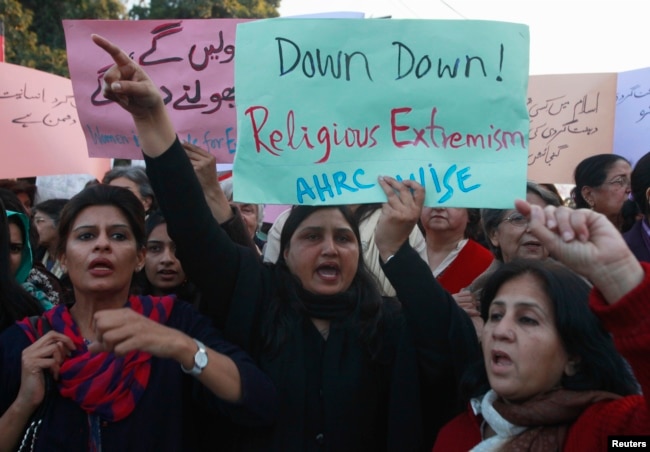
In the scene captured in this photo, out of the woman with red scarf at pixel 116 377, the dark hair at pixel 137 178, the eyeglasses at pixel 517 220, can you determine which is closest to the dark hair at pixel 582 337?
the woman with red scarf at pixel 116 377

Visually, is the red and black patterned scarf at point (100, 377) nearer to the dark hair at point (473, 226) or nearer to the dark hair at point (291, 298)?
the dark hair at point (291, 298)

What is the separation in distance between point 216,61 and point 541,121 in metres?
2.11

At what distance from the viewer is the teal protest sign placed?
2.57m

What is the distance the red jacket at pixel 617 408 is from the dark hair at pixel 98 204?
1267 mm

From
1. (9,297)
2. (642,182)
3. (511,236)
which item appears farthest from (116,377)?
(642,182)

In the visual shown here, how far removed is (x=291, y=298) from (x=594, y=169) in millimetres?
2627

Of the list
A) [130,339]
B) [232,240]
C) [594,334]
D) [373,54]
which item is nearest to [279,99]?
[373,54]

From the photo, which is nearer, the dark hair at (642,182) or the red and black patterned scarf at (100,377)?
the red and black patterned scarf at (100,377)

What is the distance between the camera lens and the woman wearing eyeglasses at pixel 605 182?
455 centimetres

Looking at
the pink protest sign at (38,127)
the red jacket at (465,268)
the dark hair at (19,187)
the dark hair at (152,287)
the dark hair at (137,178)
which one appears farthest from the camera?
the dark hair at (19,187)

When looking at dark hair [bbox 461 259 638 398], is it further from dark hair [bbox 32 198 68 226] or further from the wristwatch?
dark hair [bbox 32 198 68 226]

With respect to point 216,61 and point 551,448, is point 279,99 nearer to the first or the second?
point 216,61

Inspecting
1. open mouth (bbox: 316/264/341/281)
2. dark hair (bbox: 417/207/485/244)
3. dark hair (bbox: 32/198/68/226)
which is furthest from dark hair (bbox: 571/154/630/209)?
dark hair (bbox: 32/198/68/226)

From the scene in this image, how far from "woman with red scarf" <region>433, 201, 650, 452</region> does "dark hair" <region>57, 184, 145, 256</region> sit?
122 centimetres
